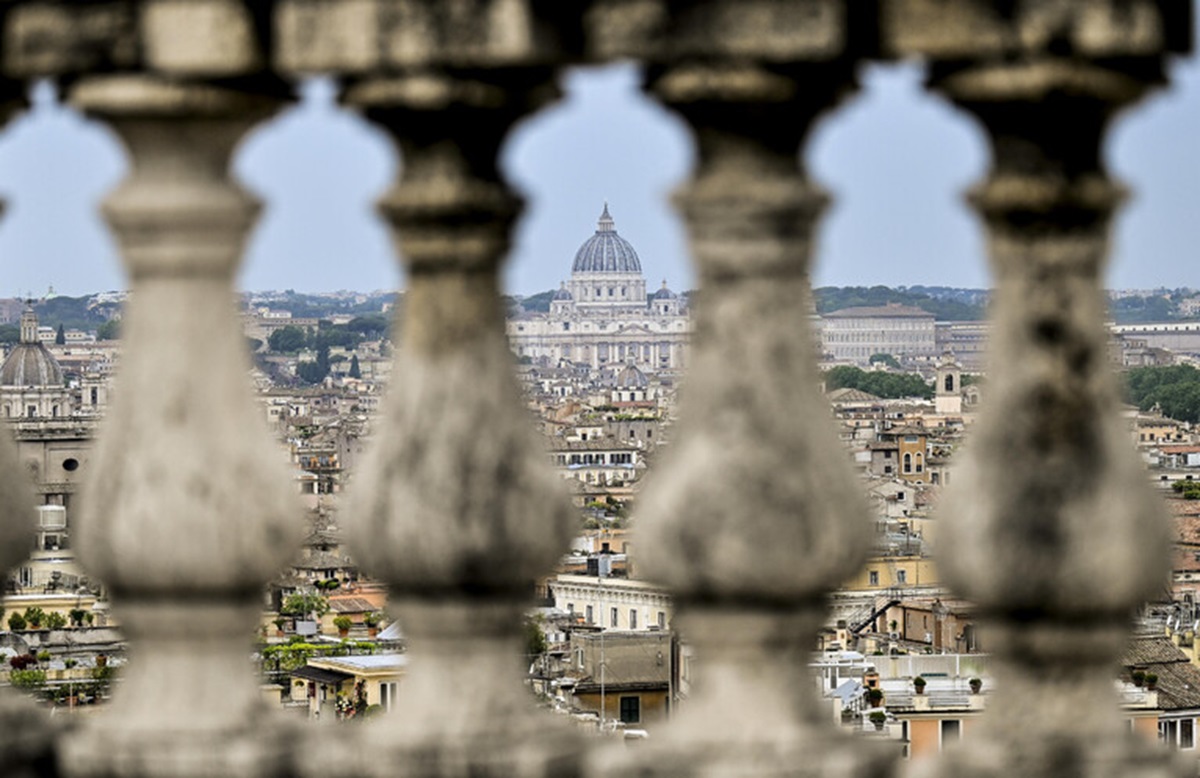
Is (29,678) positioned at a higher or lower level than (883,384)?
lower

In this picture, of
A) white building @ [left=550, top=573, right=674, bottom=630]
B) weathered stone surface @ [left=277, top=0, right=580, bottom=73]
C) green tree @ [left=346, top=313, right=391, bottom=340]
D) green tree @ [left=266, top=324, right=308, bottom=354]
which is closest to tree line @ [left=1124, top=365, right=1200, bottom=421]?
green tree @ [left=346, top=313, right=391, bottom=340]

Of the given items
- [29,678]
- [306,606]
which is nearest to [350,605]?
[306,606]

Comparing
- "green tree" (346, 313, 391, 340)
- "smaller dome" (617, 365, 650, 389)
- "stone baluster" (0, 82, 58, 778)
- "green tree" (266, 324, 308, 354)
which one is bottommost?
"stone baluster" (0, 82, 58, 778)

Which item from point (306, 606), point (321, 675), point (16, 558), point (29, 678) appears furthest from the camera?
point (306, 606)

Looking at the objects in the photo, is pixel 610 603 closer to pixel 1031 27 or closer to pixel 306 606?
pixel 306 606

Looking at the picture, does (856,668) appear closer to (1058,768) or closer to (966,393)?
(1058,768)

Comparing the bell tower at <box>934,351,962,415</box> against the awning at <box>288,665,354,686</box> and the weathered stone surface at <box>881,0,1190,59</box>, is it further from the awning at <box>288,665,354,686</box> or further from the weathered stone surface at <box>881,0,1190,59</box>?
the weathered stone surface at <box>881,0,1190,59</box>

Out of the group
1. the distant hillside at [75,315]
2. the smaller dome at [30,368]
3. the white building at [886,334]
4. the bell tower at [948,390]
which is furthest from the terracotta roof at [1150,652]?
the white building at [886,334]
